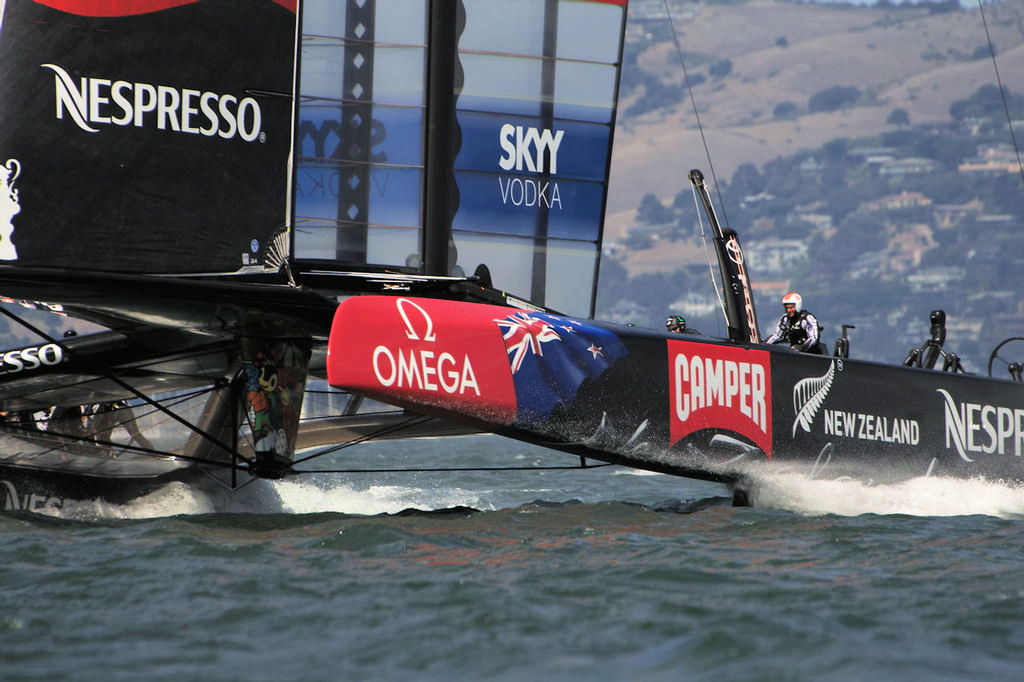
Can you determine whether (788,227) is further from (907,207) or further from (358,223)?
(358,223)

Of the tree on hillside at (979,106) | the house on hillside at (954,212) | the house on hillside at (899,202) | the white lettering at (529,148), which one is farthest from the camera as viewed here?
the tree on hillside at (979,106)

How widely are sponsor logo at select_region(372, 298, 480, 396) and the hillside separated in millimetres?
116787

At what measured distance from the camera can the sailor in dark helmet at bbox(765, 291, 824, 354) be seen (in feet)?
19.5

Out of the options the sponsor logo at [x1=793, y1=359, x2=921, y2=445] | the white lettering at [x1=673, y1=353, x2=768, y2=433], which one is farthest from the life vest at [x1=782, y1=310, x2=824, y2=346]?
the white lettering at [x1=673, y1=353, x2=768, y2=433]

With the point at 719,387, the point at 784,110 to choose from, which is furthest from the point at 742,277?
the point at 784,110

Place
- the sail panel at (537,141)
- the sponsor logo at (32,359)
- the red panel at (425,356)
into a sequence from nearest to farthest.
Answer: the red panel at (425,356)
the sponsor logo at (32,359)
the sail panel at (537,141)

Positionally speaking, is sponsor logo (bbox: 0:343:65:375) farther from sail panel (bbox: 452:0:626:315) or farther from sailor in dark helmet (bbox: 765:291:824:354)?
sailor in dark helmet (bbox: 765:291:824:354)

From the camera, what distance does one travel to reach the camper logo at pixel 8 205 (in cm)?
440

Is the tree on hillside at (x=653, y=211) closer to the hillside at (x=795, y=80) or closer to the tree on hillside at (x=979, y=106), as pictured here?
the hillside at (x=795, y=80)

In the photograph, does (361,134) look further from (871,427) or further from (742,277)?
(871,427)

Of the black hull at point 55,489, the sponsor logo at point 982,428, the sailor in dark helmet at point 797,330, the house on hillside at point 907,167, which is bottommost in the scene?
the black hull at point 55,489

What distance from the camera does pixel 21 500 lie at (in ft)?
17.7

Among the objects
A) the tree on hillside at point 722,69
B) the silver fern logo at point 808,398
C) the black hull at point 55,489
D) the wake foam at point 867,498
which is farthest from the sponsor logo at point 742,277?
the tree on hillside at point 722,69

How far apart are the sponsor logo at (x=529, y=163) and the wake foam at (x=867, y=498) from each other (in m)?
1.90
